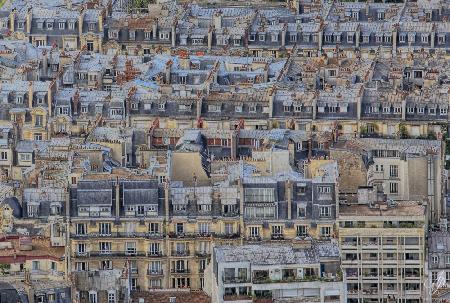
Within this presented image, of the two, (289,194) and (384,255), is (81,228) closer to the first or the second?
(289,194)

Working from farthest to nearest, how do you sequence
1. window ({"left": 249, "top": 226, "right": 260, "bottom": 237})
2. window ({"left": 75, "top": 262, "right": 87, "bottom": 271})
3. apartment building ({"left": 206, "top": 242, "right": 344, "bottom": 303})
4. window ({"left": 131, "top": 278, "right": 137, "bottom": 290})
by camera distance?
window ({"left": 249, "top": 226, "right": 260, "bottom": 237})
window ({"left": 131, "top": 278, "right": 137, "bottom": 290})
window ({"left": 75, "top": 262, "right": 87, "bottom": 271})
apartment building ({"left": 206, "top": 242, "right": 344, "bottom": 303})

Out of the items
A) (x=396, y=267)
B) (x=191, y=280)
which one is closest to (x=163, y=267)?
(x=191, y=280)

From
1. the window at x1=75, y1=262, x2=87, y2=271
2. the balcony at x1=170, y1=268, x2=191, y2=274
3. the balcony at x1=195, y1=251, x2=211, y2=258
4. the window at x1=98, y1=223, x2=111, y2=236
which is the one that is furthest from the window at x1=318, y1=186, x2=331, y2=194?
the window at x1=75, y1=262, x2=87, y2=271

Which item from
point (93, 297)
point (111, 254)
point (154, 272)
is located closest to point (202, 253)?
point (154, 272)

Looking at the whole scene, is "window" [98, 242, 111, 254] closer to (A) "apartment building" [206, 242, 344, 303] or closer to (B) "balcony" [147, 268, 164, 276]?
(B) "balcony" [147, 268, 164, 276]

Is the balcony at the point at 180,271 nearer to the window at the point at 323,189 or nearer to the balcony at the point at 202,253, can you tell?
the balcony at the point at 202,253
